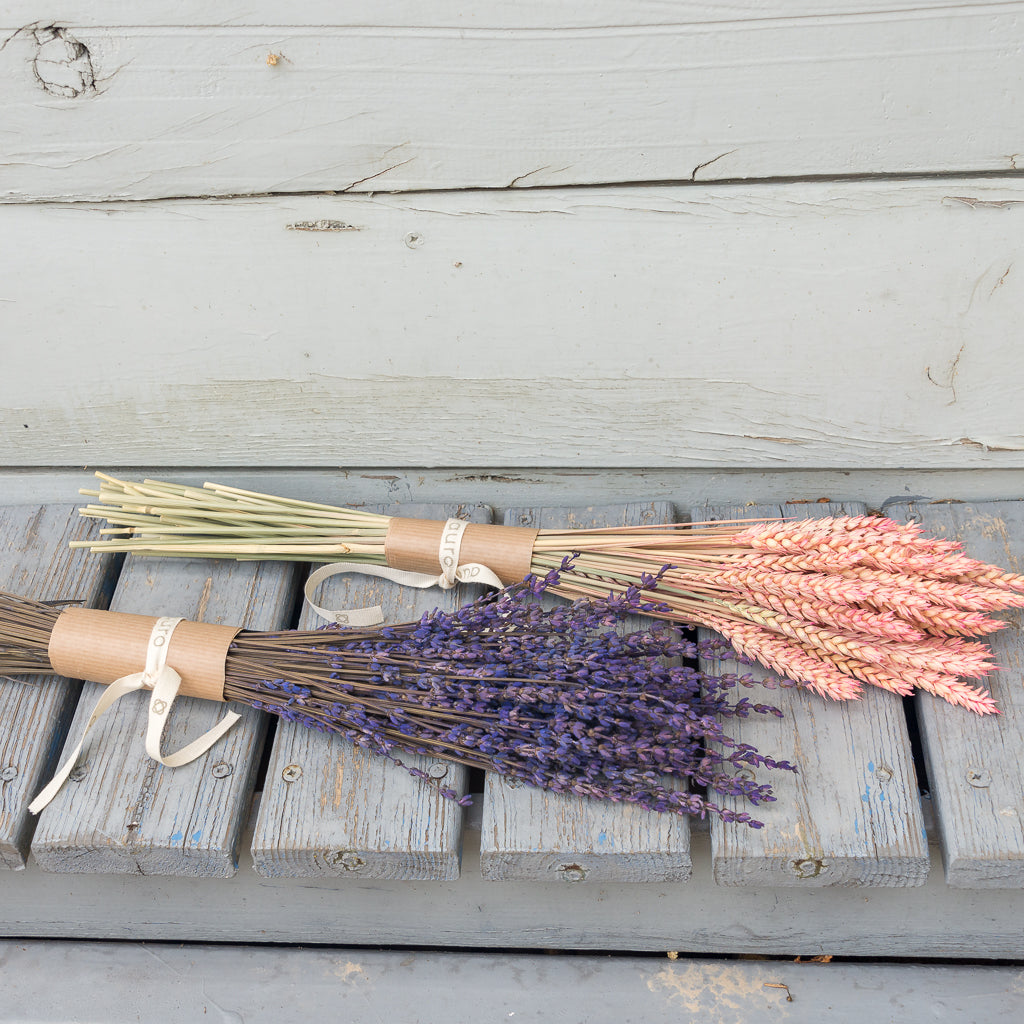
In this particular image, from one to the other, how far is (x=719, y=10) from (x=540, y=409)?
27.4 inches

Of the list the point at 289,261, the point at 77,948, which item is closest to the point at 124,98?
the point at 289,261

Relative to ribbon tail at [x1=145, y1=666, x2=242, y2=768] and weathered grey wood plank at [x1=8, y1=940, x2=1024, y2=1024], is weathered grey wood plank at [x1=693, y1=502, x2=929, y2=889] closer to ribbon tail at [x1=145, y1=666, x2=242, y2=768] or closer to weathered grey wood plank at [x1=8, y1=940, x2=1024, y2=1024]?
weathered grey wood plank at [x1=8, y1=940, x2=1024, y2=1024]

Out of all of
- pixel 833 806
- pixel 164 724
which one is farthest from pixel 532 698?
pixel 164 724

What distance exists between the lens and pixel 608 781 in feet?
4.27

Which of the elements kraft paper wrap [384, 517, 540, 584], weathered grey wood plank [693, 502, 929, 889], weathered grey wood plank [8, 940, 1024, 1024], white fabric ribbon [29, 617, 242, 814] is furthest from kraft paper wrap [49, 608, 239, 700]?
weathered grey wood plank [693, 502, 929, 889]

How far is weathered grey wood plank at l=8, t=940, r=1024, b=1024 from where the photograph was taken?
1.51 metres

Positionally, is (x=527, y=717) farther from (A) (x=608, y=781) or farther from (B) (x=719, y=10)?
(B) (x=719, y=10)

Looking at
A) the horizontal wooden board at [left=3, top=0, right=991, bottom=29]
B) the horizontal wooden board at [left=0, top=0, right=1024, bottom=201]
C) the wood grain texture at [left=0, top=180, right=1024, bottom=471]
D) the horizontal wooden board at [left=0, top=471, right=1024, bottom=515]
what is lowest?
the horizontal wooden board at [left=0, top=471, right=1024, bottom=515]

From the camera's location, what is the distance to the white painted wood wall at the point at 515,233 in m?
1.26

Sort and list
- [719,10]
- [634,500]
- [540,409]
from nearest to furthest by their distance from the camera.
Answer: [719,10] < [540,409] < [634,500]

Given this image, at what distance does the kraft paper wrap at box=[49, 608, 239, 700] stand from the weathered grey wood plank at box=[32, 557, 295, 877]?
6 cm

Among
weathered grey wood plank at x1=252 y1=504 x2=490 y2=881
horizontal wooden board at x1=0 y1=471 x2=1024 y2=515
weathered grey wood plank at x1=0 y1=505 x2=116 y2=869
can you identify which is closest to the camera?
weathered grey wood plank at x1=252 y1=504 x2=490 y2=881

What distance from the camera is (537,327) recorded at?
1.54 metres

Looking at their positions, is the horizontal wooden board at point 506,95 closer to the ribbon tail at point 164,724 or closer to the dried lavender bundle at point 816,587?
the dried lavender bundle at point 816,587
